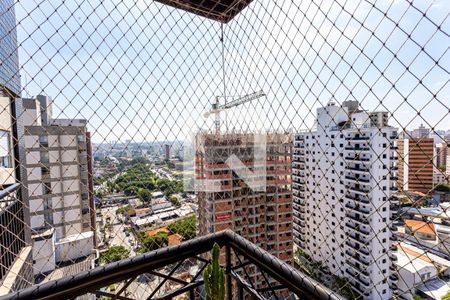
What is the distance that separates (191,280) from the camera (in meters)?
1.10

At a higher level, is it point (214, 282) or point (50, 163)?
point (50, 163)

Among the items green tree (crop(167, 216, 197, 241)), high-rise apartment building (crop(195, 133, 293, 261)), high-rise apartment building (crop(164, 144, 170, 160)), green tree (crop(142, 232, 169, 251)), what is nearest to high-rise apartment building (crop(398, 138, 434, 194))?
green tree (crop(142, 232, 169, 251))

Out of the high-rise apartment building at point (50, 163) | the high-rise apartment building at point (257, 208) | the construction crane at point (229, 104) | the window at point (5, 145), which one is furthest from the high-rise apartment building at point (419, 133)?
the high-rise apartment building at point (257, 208)

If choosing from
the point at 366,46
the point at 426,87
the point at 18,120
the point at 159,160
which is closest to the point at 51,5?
the point at 18,120

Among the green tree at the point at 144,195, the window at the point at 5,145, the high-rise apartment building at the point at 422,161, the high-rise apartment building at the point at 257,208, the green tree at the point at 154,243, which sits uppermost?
the window at the point at 5,145

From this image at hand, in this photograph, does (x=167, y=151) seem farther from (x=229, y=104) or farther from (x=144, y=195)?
(x=144, y=195)

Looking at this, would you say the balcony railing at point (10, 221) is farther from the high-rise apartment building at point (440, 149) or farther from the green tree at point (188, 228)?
the high-rise apartment building at point (440, 149)

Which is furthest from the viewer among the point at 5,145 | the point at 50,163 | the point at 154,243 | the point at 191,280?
the point at 50,163

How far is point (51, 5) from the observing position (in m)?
1.18

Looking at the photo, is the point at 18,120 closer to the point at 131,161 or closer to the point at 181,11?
the point at 131,161

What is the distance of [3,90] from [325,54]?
1.71 m

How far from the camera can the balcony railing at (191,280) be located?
77 cm

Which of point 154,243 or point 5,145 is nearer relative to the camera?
point 154,243

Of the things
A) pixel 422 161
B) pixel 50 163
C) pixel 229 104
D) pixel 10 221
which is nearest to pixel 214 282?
pixel 422 161
